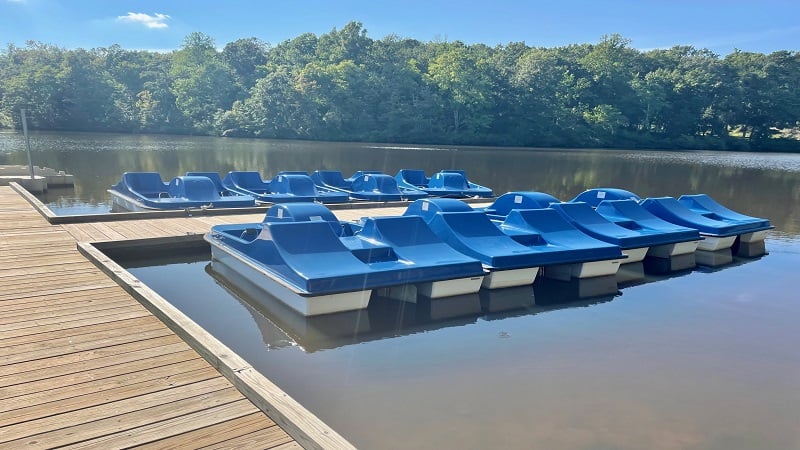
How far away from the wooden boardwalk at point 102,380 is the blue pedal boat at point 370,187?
8682 mm

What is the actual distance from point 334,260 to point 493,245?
254 centimetres

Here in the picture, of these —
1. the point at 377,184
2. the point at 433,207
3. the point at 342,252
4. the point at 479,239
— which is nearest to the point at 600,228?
the point at 479,239

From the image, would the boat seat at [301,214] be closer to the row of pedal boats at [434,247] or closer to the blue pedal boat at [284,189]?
the row of pedal boats at [434,247]

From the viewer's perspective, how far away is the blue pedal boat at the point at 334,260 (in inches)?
243

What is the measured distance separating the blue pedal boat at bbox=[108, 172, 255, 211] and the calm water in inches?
117

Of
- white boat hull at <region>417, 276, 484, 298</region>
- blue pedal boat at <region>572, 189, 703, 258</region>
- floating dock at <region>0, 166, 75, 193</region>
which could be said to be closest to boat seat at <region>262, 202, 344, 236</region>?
white boat hull at <region>417, 276, 484, 298</region>

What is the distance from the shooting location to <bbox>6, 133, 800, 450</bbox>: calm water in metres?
4.17

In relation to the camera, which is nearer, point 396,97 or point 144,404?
point 144,404

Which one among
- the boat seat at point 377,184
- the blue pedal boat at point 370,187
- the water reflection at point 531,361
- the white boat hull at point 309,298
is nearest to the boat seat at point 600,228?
the water reflection at point 531,361

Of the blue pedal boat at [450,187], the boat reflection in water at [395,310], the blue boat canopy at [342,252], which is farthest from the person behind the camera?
the blue pedal boat at [450,187]

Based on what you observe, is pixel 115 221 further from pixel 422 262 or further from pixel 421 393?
pixel 421 393

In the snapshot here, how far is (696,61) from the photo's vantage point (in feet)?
211

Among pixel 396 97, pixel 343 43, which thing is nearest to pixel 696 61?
pixel 396 97

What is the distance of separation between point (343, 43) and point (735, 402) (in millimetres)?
67305
